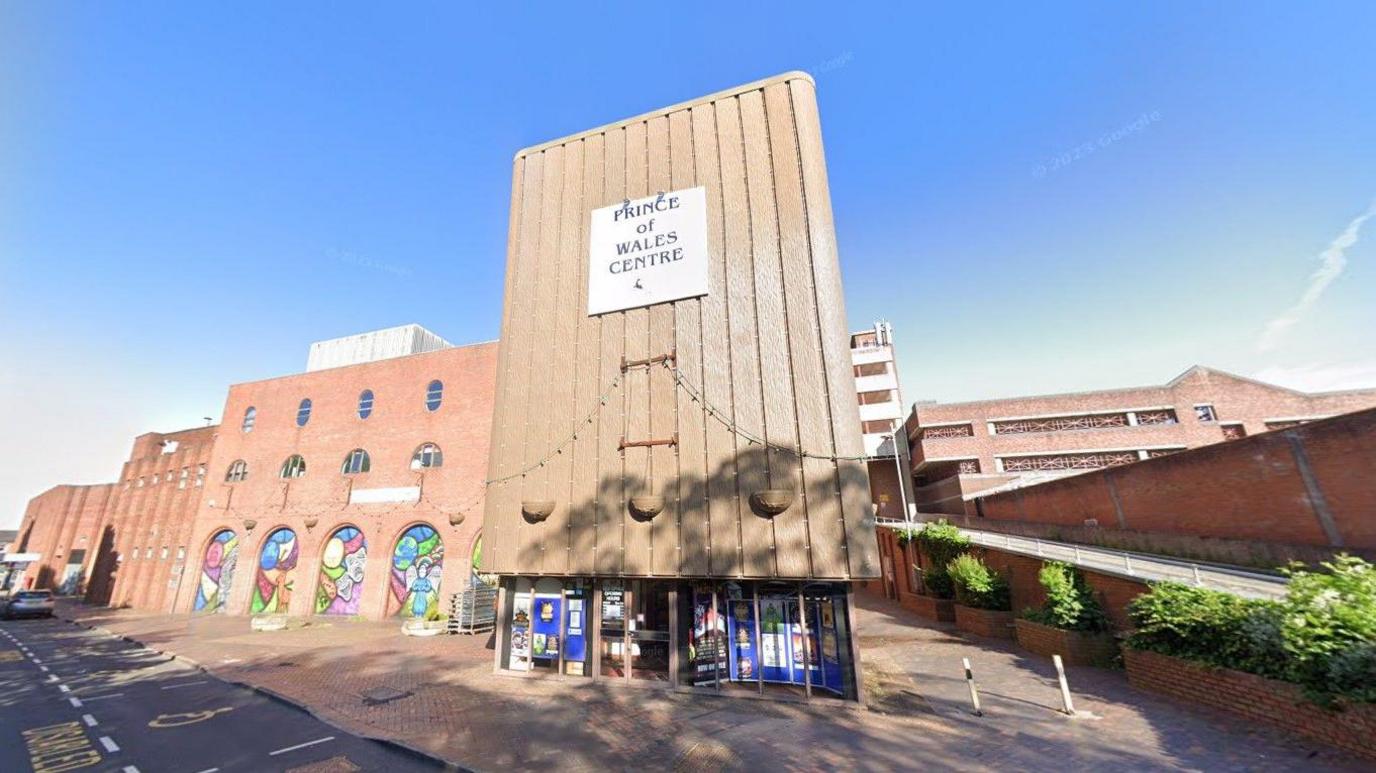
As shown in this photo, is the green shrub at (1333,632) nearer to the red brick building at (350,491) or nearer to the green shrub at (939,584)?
the green shrub at (939,584)

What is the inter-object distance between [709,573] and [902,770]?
5.55 meters

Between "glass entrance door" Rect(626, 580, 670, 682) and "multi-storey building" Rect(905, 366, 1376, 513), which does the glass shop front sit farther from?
"multi-storey building" Rect(905, 366, 1376, 513)

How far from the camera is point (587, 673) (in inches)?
539

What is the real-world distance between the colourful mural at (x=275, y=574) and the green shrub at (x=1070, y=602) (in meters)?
34.1

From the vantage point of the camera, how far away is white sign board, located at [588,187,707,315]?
48.4ft

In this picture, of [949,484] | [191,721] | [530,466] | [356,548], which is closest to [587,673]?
[530,466]

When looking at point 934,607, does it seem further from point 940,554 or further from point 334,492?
point 334,492

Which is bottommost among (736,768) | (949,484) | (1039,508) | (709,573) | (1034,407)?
(736,768)

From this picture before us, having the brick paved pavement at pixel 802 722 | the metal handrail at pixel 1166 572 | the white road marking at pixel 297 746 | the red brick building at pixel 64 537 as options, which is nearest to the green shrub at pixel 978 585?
the metal handrail at pixel 1166 572

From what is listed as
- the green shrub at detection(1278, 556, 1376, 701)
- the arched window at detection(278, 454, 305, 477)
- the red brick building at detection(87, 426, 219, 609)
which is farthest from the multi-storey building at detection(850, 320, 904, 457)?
the red brick building at detection(87, 426, 219, 609)

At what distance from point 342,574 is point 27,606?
21.7 metres

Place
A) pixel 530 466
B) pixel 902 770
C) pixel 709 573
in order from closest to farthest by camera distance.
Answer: pixel 902 770 → pixel 709 573 → pixel 530 466

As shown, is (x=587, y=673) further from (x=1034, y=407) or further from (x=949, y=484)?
(x=1034, y=407)

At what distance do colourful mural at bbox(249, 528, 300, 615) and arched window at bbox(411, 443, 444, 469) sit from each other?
886cm
